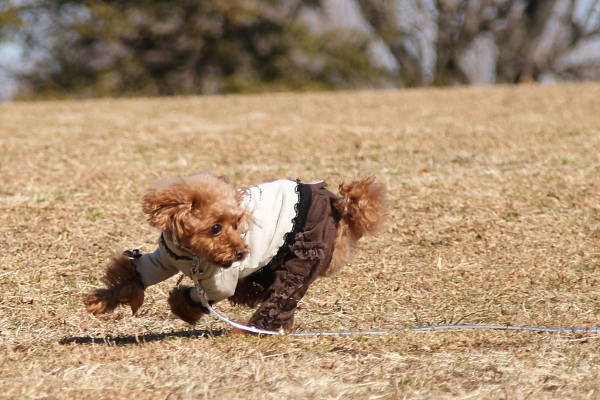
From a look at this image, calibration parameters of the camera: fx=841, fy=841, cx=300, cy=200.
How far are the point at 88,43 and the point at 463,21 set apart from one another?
10.1m

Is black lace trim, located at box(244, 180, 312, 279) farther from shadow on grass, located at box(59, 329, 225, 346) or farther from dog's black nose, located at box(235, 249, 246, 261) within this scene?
shadow on grass, located at box(59, 329, 225, 346)

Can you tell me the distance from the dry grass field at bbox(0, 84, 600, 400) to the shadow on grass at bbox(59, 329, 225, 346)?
0.8 inches

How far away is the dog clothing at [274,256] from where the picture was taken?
3.68 metres

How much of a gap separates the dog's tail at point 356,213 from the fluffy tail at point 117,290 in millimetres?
907

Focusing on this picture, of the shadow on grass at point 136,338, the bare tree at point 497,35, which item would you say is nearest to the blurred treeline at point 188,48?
the bare tree at point 497,35

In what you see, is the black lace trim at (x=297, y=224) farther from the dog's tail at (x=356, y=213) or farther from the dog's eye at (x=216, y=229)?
the dog's eye at (x=216, y=229)

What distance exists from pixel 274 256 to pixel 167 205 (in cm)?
60

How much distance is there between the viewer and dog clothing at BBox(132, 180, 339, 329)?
3.68 meters

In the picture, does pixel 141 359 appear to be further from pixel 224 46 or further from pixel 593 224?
pixel 224 46

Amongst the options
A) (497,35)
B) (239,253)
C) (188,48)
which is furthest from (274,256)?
(497,35)

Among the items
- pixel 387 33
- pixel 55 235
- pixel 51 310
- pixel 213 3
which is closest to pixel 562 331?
pixel 51 310

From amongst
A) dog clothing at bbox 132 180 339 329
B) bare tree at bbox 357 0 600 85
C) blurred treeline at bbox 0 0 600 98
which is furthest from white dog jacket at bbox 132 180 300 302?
bare tree at bbox 357 0 600 85

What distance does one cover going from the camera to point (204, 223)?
3479 mm

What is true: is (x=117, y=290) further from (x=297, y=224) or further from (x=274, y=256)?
(x=297, y=224)
